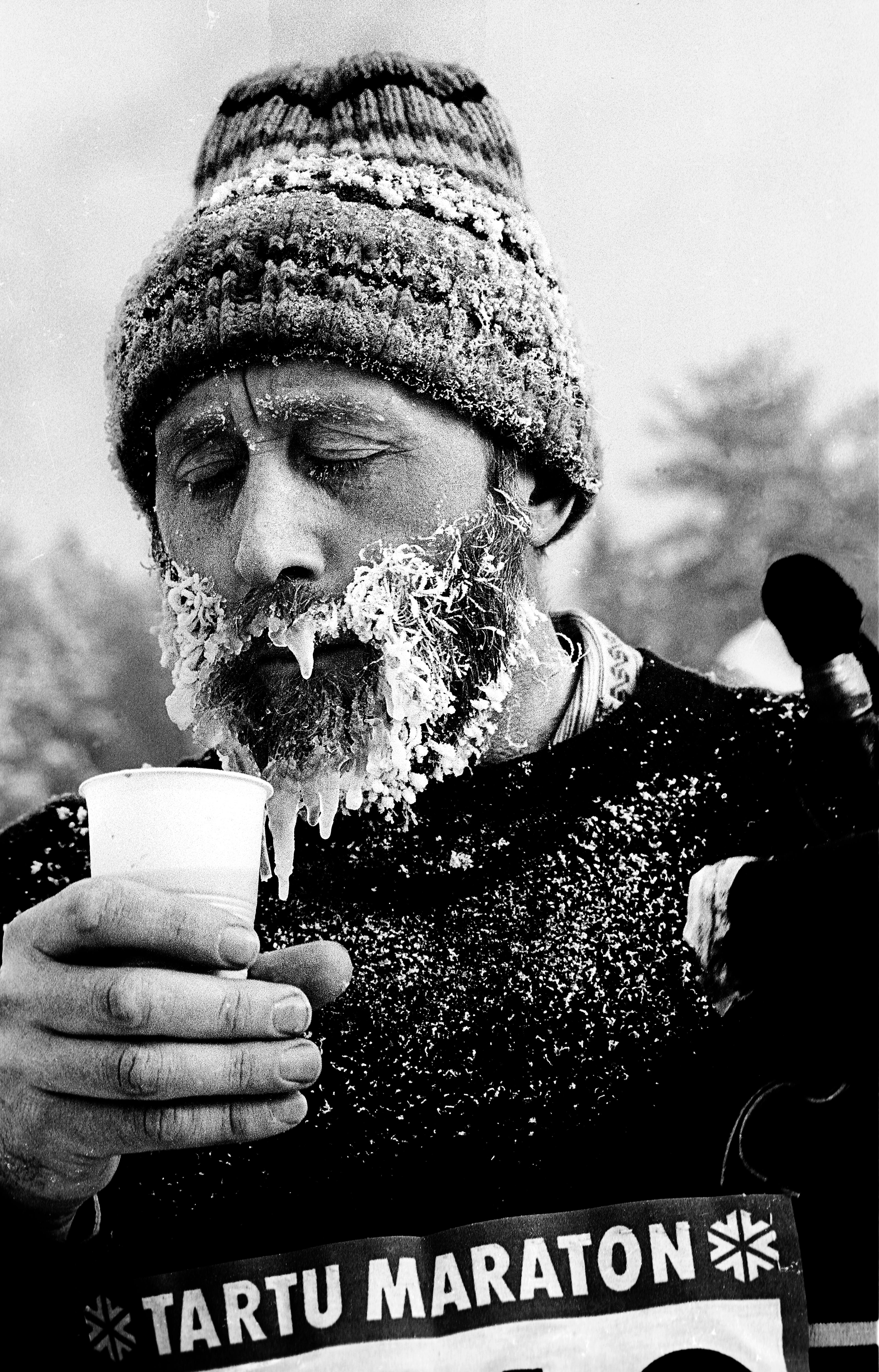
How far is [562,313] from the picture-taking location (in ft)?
6.13

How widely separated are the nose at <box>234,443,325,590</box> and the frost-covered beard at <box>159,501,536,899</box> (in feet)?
0.10

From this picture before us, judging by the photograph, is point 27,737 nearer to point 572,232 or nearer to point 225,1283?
point 225,1283

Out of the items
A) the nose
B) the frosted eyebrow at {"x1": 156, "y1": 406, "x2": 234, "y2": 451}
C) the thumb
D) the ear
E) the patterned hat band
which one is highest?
the patterned hat band

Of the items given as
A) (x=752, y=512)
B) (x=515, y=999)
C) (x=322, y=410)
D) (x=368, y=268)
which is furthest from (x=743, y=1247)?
(x=368, y=268)

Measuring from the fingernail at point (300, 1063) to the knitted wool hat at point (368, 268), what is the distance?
90 cm

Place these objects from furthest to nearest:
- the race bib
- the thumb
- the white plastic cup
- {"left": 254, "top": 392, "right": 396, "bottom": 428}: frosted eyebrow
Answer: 1. {"left": 254, "top": 392, "right": 396, "bottom": 428}: frosted eyebrow
2. the race bib
3. the thumb
4. the white plastic cup

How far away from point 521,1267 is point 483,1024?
316 mm

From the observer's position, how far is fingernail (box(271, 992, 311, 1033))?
1.38 meters

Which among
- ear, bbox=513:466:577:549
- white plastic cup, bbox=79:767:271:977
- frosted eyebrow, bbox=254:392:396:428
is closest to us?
white plastic cup, bbox=79:767:271:977

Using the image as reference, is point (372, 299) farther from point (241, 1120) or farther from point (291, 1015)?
point (241, 1120)

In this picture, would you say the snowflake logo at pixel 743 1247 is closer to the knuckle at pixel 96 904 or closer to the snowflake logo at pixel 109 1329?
the snowflake logo at pixel 109 1329

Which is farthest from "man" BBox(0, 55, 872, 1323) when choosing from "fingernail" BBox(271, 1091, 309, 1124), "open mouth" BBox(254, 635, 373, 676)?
"fingernail" BBox(271, 1091, 309, 1124)

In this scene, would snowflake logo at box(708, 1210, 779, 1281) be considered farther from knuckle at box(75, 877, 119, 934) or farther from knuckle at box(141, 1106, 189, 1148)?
knuckle at box(75, 877, 119, 934)

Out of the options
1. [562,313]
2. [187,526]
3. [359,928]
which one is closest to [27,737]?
[187,526]
